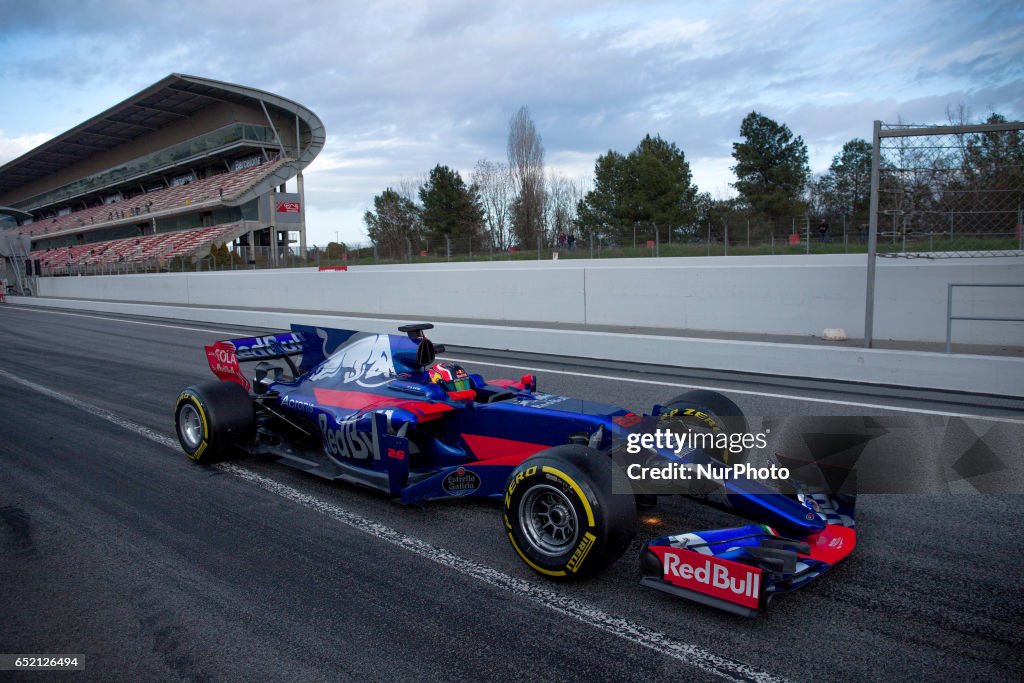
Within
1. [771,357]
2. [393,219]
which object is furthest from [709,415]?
[393,219]

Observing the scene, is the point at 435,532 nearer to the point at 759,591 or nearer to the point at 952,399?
the point at 759,591

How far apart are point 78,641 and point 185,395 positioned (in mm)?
3079

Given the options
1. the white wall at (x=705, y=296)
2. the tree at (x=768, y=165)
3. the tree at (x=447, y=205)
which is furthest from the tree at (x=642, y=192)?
the white wall at (x=705, y=296)

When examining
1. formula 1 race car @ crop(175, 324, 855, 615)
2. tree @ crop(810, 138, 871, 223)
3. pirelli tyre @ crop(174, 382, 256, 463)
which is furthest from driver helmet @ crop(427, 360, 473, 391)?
tree @ crop(810, 138, 871, 223)

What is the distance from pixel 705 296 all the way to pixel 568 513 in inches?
321

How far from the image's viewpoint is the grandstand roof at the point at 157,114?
4684 centimetres

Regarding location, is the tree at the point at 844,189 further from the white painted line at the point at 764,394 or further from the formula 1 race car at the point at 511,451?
the formula 1 race car at the point at 511,451

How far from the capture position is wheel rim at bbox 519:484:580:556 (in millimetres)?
3578

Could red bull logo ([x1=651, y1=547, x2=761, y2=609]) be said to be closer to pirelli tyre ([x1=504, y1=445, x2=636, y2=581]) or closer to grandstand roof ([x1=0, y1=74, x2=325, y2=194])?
pirelli tyre ([x1=504, y1=445, x2=636, y2=581])

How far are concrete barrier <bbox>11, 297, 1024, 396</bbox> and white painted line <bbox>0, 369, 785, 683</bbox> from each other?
6396 mm

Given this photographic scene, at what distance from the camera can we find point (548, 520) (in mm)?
3717

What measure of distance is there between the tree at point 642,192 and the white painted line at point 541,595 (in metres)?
36.8

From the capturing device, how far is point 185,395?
603 centimetres

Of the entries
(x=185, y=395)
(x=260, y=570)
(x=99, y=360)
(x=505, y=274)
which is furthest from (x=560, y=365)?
(x=99, y=360)
